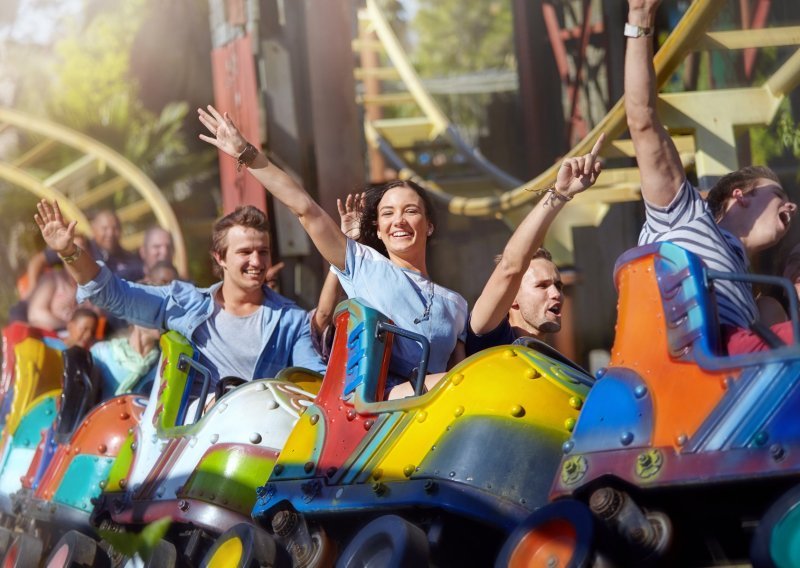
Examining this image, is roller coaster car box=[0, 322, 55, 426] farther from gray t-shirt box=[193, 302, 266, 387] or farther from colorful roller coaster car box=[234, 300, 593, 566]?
colorful roller coaster car box=[234, 300, 593, 566]

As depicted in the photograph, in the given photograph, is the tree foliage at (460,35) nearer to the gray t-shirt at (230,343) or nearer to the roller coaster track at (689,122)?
the roller coaster track at (689,122)

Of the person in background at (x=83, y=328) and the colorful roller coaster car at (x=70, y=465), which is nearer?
the colorful roller coaster car at (x=70, y=465)

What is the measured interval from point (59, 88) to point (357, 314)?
9385mm

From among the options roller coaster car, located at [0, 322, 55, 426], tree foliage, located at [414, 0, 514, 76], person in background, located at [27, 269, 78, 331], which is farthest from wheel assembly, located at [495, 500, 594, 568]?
tree foliage, located at [414, 0, 514, 76]

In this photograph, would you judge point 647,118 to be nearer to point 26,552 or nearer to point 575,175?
point 575,175

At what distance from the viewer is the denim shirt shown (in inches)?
163

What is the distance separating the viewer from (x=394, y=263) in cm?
350

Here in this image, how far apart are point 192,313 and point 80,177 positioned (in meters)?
6.35

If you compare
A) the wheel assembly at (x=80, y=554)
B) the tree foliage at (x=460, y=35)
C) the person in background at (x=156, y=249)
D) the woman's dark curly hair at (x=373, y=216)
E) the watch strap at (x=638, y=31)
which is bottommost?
the wheel assembly at (x=80, y=554)

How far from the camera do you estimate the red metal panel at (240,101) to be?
6.57 m

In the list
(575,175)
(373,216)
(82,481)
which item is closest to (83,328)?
(82,481)

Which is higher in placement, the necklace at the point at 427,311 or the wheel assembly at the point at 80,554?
the necklace at the point at 427,311

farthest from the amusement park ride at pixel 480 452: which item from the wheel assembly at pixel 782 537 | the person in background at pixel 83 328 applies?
the person in background at pixel 83 328

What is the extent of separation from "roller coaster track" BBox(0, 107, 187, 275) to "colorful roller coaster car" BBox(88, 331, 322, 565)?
14.5 ft
